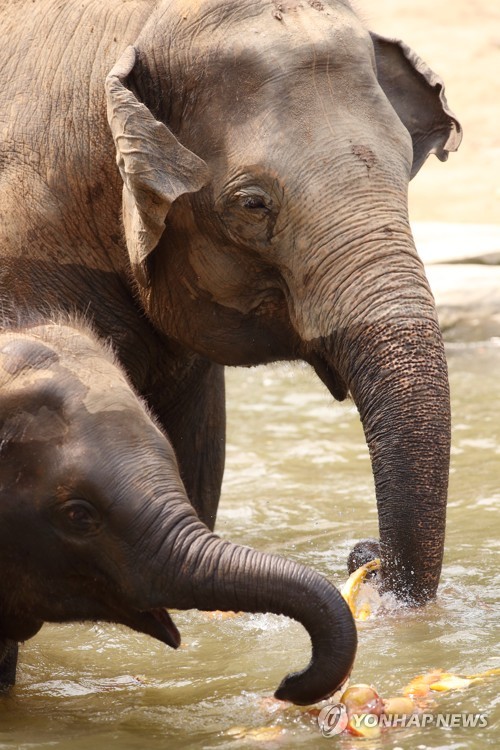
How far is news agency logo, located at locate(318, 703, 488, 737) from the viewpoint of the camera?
14.2 feet

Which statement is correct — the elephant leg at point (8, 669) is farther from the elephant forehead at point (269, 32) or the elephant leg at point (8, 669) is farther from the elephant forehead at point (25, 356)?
the elephant forehead at point (269, 32)

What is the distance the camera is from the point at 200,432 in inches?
268

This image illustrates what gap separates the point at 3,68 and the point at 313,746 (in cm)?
278

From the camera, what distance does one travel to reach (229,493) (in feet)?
27.8

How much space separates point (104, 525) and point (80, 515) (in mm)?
69

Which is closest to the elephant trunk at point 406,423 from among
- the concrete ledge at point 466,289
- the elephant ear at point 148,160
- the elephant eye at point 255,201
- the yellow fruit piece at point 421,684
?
the yellow fruit piece at point 421,684

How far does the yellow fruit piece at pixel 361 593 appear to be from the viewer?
5301mm

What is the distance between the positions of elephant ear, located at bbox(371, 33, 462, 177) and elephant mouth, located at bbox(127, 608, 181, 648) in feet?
7.15

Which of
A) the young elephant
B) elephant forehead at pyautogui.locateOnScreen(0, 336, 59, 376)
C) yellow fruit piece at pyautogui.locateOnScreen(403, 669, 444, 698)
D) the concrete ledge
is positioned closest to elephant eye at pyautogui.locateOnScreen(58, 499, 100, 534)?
the young elephant

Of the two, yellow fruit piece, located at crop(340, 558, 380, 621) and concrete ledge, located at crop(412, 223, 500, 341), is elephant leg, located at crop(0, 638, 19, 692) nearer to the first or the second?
yellow fruit piece, located at crop(340, 558, 380, 621)

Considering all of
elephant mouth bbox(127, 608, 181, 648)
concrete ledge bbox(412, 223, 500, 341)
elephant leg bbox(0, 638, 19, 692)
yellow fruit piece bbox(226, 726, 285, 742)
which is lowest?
concrete ledge bbox(412, 223, 500, 341)

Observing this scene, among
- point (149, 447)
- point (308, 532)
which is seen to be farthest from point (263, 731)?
point (308, 532)

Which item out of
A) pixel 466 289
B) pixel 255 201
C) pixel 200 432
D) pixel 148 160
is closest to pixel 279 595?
pixel 255 201

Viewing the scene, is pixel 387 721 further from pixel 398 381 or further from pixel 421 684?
pixel 398 381
